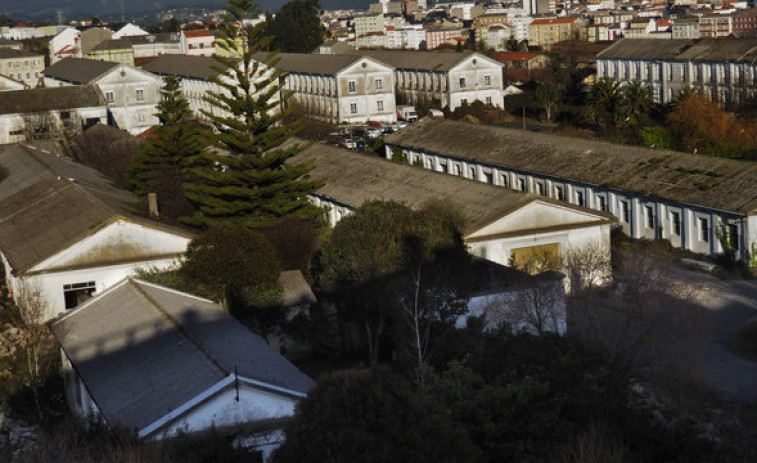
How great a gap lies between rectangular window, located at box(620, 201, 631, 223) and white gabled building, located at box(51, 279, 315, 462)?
608 inches

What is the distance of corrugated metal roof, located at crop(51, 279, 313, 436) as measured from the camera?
15211mm

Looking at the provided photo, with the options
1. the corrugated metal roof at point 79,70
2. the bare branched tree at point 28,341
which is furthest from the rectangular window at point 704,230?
the corrugated metal roof at point 79,70

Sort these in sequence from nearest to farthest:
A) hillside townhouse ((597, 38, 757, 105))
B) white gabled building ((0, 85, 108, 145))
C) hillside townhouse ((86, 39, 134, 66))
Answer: white gabled building ((0, 85, 108, 145)), hillside townhouse ((597, 38, 757, 105)), hillside townhouse ((86, 39, 134, 66))

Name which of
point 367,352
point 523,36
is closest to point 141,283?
point 367,352

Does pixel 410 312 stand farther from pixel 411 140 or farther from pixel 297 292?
pixel 411 140

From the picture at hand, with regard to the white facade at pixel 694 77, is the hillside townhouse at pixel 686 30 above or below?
above

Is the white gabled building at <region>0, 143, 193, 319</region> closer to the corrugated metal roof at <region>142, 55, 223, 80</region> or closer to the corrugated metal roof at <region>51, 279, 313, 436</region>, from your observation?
the corrugated metal roof at <region>51, 279, 313, 436</region>

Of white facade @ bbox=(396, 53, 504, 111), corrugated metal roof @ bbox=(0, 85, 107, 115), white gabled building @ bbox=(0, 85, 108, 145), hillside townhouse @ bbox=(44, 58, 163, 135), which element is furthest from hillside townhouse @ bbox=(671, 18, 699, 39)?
white gabled building @ bbox=(0, 85, 108, 145)

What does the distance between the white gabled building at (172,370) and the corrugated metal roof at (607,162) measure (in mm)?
15041

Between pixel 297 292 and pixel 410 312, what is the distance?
490 cm

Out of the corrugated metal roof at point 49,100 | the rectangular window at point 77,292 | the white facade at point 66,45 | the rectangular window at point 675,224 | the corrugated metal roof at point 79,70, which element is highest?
the white facade at point 66,45

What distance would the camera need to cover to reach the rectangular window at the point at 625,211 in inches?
1265

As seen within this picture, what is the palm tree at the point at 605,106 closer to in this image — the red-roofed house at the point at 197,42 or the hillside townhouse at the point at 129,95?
the hillside townhouse at the point at 129,95

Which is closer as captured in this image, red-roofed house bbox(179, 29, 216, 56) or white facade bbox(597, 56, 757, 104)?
Result: white facade bbox(597, 56, 757, 104)
